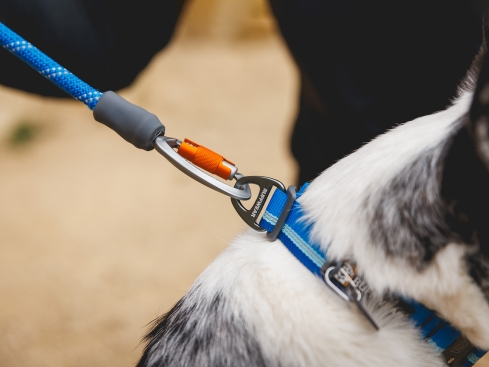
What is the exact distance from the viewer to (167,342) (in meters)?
1.14

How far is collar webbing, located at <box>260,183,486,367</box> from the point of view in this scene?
3.20 ft

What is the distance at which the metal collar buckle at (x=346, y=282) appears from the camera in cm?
93

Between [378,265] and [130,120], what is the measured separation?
70 centimetres

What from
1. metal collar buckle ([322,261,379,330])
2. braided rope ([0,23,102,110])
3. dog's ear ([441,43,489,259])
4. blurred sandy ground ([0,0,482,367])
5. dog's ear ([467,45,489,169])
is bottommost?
blurred sandy ground ([0,0,482,367])

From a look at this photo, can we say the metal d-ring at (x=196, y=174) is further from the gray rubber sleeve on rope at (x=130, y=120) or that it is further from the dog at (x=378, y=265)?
the dog at (x=378, y=265)

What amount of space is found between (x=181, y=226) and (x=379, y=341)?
7.83 feet

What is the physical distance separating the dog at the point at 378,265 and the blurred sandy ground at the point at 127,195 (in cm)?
95

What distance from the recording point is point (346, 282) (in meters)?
0.93

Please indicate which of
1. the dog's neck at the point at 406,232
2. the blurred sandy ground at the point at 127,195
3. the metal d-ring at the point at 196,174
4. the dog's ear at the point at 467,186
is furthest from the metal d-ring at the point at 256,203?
the blurred sandy ground at the point at 127,195

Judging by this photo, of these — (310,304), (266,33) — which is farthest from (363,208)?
(266,33)

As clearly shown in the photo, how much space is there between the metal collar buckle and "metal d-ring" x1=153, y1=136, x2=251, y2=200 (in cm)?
29

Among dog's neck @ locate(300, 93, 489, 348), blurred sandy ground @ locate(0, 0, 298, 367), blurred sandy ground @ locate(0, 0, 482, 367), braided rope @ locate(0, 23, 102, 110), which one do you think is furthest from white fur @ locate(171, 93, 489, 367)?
blurred sandy ground @ locate(0, 0, 298, 367)

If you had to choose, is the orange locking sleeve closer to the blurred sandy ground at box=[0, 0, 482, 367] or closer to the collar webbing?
the collar webbing

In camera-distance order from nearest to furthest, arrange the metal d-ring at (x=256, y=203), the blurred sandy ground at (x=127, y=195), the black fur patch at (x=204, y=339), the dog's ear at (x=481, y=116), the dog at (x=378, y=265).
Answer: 1. the dog's ear at (x=481, y=116)
2. the dog at (x=378, y=265)
3. the black fur patch at (x=204, y=339)
4. the metal d-ring at (x=256, y=203)
5. the blurred sandy ground at (x=127, y=195)
